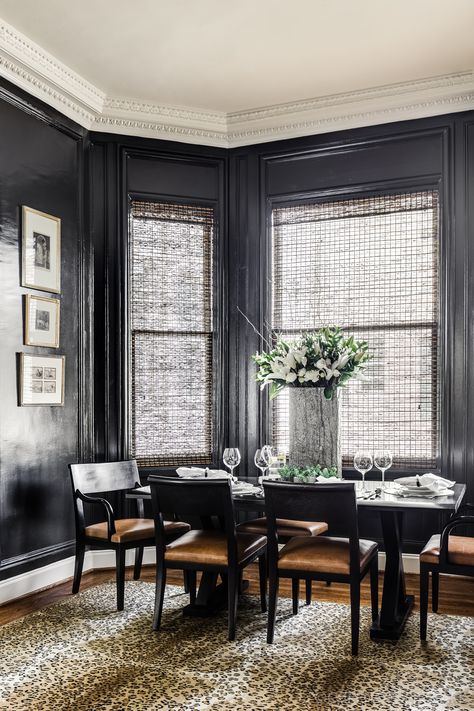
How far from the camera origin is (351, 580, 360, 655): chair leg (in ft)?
10.5

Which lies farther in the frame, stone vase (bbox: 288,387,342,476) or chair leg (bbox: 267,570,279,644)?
stone vase (bbox: 288,387,342,476)

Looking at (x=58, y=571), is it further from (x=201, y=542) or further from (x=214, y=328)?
(x=214, y=328)

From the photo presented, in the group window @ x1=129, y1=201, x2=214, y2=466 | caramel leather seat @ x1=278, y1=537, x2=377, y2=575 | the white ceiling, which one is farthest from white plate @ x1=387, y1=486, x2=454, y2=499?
the white ceiling

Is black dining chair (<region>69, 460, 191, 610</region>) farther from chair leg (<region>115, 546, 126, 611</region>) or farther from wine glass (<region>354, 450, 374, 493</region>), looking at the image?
wine glass (<region>354, 450, 374, 493</region>)

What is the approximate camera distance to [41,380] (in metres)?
4.49

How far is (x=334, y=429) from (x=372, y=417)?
1053mm

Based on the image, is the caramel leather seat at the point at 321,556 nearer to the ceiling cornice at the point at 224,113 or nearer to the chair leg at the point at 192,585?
the chair leg at the point at 192,585

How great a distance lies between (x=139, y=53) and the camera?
4.40 m

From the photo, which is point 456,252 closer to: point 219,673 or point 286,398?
point 286,398

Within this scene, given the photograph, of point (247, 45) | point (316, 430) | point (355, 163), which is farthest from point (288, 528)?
point (247, 45)

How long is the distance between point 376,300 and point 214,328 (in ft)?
4.09

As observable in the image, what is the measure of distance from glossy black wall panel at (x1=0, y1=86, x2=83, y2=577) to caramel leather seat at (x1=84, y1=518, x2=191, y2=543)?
49 cm

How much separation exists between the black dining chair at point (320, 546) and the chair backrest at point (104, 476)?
4.77ft

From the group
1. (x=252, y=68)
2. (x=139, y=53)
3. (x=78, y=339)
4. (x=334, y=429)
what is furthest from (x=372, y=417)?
(x=139, y=53)
